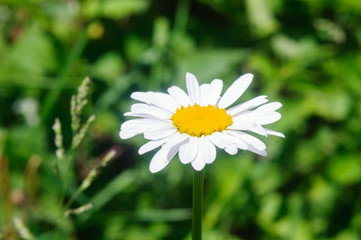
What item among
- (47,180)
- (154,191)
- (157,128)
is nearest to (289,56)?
(154,191)

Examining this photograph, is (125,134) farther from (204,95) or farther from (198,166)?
(204,95)

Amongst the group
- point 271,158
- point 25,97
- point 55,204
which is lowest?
point 55,204

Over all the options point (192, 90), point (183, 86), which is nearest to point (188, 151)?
point (192, 90)

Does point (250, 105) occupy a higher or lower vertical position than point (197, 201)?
higher

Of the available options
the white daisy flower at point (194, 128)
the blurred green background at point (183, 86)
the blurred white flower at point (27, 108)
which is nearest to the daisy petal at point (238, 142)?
the white daisy flower at point (194, 128)

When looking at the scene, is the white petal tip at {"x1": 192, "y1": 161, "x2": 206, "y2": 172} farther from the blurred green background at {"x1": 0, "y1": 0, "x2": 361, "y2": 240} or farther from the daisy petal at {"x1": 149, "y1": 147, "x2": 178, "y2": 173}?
the blurred green background at {"x1": 0, "y1": 0, "x2": 361, "y2": 240}

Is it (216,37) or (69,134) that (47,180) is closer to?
(69,134)
